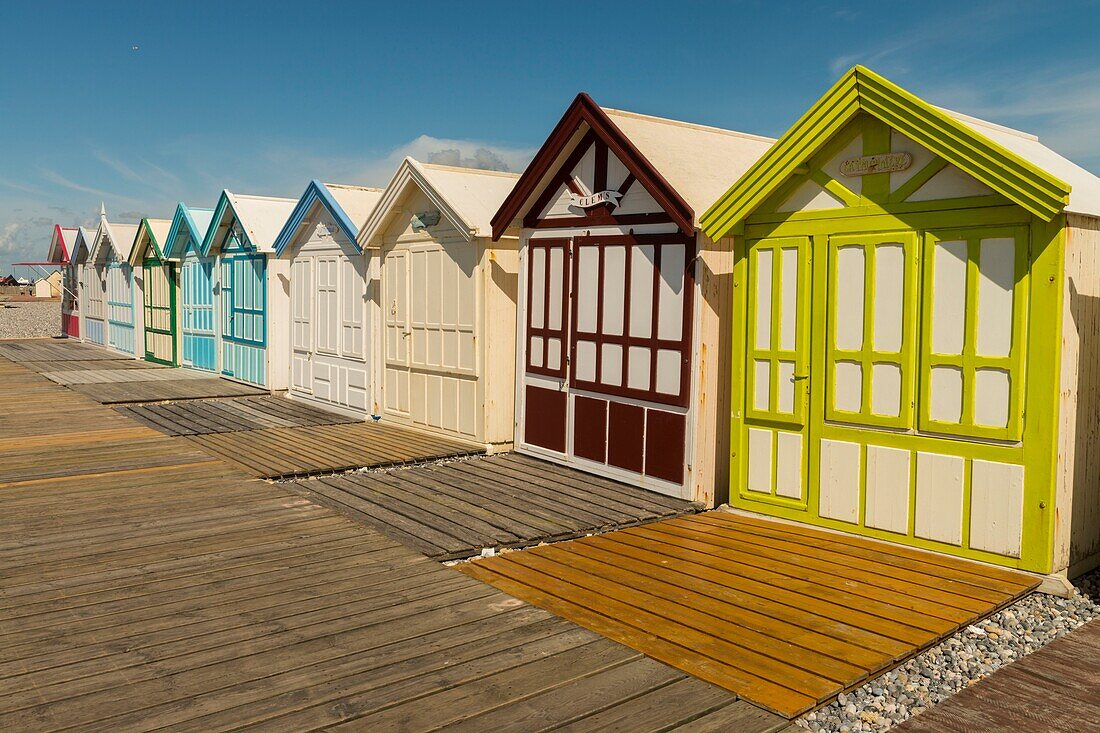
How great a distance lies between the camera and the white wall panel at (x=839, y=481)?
22.0 ft

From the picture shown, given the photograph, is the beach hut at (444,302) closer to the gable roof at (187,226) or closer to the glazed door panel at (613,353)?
the glazed door panel at (613,353)

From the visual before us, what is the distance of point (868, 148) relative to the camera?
6.54m

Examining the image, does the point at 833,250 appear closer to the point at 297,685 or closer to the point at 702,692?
the point at 702,692

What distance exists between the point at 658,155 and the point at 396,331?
501cm

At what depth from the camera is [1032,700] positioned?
4156 millimetres

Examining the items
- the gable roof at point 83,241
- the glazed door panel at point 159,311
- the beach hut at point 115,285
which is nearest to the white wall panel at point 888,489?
the glazed door panel at point 159,311

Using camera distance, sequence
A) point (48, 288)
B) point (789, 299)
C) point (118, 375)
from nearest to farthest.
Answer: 1. point (789, 299)
2. point (118, 375)
3. point (48, 288)

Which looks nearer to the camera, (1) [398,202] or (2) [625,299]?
(2) [625,299]

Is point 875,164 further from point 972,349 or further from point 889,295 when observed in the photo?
point 972,349

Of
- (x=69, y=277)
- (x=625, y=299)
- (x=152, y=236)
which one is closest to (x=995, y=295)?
(x=625, y=299)

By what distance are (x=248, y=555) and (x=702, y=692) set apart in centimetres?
341

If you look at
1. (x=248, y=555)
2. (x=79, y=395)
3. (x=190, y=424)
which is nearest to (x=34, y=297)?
(x=79, y=395)

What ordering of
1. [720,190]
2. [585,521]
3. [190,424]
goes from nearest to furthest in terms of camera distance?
[585,521] → [720,190] → [190,424]

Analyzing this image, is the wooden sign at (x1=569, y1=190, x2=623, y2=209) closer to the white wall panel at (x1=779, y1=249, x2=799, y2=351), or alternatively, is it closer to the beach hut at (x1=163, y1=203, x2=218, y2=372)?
the white wall panel at (x1=779, y1=249, x2=799, y2=351)
